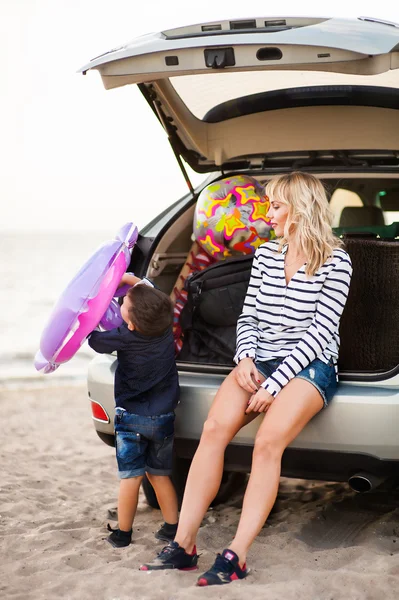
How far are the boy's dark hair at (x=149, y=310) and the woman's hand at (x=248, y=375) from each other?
353 mm

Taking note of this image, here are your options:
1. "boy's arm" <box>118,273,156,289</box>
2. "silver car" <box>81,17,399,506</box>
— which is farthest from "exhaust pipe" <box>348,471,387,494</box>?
"boy's arm" <box>118,273,156,289</box>

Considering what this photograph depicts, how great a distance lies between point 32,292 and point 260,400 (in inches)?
728

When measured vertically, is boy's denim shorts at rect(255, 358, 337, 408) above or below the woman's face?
below

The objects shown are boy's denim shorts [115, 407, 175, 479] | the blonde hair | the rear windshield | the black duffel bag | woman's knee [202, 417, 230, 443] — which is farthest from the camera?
the rear windshield

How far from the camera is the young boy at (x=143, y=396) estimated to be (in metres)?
3.24

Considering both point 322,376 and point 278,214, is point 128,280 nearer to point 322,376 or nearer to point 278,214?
point 278,214

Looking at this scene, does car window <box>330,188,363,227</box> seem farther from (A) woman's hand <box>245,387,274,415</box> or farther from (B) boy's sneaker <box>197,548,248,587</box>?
(B) boy's sneaker <box>197,548,248,587</box>

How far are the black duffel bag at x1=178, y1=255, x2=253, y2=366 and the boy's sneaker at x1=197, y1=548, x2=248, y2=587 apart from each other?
0.97 metres

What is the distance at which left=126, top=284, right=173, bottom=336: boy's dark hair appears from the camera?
320 centimetres

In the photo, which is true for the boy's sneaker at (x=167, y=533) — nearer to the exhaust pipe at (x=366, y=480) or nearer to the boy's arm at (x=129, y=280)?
the exhaust pipe at (x=366, y=480)

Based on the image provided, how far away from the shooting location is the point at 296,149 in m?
4.27

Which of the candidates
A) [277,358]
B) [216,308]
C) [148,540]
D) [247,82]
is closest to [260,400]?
[277,358]

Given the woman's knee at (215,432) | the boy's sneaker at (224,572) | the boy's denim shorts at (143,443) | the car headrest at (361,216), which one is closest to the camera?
the boy's sneaker at (224,572)

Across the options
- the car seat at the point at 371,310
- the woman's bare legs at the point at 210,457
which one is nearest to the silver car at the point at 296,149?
the car seat at the point at 371,310
